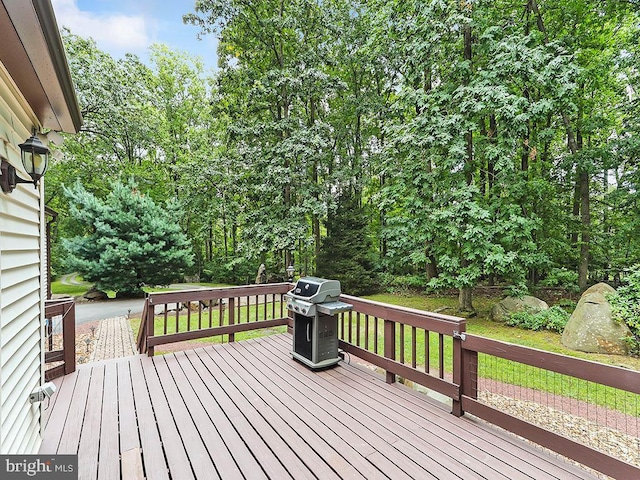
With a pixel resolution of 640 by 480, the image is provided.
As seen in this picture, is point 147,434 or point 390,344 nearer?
point 147,434

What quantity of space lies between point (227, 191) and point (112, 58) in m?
6.36

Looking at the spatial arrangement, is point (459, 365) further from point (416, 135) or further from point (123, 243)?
point (123, 243)

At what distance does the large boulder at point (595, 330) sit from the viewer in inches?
206

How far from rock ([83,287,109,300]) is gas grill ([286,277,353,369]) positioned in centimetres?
1100

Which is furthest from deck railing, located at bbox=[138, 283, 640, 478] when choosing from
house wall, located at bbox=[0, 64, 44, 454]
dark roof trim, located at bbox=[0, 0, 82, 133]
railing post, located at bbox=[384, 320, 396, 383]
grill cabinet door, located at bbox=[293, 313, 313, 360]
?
dark roof trim, located at bbox=[0, 0, 82, 133]

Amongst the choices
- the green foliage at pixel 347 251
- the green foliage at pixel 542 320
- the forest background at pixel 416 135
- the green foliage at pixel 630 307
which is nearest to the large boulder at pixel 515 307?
the green foliage at pixel 542 320

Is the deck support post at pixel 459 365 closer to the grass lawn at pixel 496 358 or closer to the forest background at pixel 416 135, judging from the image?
the grass lawn at pixel 496 358

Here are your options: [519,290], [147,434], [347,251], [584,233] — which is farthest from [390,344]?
[584,233]

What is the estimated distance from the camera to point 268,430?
2.33m

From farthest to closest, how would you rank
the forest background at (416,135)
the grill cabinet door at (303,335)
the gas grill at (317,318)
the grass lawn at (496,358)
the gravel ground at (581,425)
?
the forest background at (416,135), the grass lawn at (496,358), the grill cabinet door at (303,335), the gas grill at (317,318), the gravel ground at (581,425)

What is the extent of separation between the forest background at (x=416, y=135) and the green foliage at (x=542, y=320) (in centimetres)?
68

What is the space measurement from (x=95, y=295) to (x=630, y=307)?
15.0 metres

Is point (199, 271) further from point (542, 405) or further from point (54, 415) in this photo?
point (542, 405)

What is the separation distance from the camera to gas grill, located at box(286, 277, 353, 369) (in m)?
3.29
